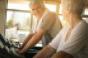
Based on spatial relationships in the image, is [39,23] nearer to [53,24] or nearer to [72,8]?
[53,24]

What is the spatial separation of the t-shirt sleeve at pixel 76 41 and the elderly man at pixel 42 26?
90cm

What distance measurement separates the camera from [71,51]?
1.48m

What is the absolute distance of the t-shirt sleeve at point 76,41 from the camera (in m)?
1.49

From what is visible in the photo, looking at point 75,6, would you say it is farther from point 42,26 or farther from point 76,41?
point 42,26

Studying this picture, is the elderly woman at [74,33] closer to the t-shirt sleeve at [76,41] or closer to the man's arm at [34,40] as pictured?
the t-shirt sleeve at [76,41]

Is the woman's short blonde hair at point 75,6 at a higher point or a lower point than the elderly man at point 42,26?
higher

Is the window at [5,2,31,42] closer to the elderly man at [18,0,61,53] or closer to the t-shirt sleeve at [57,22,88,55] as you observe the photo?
the elderly man at [18,0,61,53]

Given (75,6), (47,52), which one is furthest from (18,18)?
(75,6)

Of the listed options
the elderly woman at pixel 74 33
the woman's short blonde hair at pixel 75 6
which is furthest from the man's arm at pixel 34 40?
the woman's short blonde hair at pixel 75 6

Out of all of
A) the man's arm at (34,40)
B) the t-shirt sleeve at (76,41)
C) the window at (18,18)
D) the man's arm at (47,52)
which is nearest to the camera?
the t-shirt sleeve at (76,41)

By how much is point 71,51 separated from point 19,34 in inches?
104

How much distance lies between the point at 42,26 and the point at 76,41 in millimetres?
969

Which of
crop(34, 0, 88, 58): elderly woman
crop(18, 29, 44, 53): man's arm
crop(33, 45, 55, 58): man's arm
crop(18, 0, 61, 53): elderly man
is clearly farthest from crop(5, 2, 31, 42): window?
crop(34, 0, 88, 58): elderly woman

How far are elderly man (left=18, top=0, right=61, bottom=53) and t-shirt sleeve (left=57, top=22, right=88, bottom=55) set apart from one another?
0.90 meters
